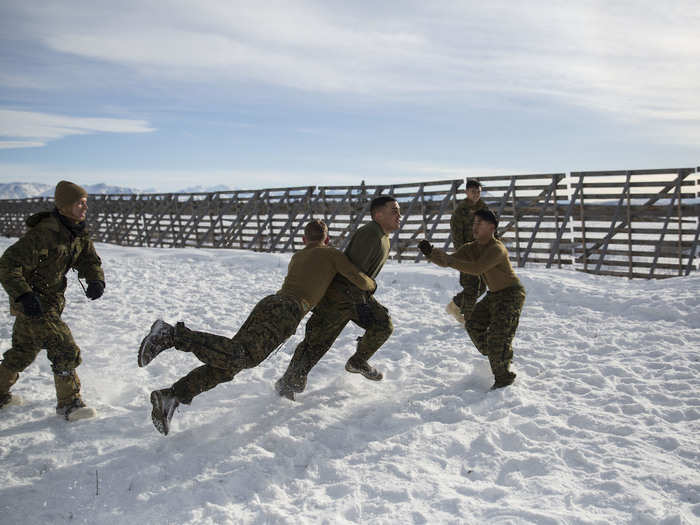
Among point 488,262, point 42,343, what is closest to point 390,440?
point 488,262

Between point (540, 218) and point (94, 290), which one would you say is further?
point (540, 218)

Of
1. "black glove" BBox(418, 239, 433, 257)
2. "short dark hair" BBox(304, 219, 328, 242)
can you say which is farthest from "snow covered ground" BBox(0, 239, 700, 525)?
"short dark hair" BBox(304, 219, 328, 242)

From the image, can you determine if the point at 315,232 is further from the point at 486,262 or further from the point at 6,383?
the point at 6,383

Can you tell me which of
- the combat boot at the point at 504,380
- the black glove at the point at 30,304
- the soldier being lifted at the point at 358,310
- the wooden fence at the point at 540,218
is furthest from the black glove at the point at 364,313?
the wooden fence at the point at 540,218

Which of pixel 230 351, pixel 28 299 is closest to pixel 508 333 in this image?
pixel 230 351

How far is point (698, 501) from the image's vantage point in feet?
9.07

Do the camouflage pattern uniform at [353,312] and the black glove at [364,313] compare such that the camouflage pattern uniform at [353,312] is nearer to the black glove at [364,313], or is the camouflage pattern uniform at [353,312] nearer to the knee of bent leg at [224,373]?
the black glove at [364,313]

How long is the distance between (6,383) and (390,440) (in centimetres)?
297

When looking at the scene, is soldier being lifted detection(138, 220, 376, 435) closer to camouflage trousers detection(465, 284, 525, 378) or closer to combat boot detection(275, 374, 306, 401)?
combat boot detection(275, 374, 306, 401)

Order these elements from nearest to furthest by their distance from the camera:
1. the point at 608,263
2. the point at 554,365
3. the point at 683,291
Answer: the point at 554,365
the point at 683,291
the point at 608,263

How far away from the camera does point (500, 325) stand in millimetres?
4273

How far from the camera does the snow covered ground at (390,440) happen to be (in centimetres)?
278

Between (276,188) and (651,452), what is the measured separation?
15.1m

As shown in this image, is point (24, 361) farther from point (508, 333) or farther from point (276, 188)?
point (276, 188)
